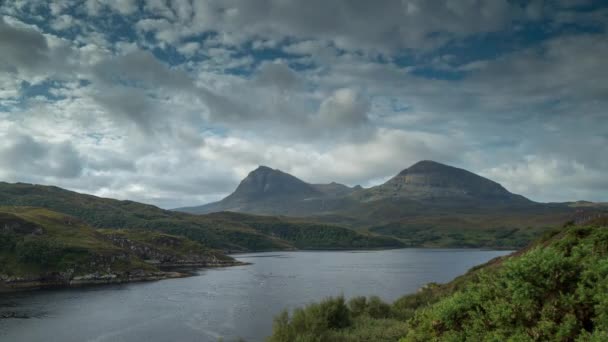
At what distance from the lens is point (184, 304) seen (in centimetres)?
10200

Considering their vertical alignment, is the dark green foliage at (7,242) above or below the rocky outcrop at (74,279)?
above

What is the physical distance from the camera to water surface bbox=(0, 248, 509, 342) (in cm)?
7519

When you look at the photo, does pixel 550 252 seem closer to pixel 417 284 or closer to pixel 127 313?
pixel 127 313

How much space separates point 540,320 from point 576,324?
1.28 m

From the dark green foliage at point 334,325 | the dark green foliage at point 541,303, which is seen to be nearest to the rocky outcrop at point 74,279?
the dark green foliage at point 334,325

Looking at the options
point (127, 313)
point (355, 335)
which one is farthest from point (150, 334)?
point (355, 335)

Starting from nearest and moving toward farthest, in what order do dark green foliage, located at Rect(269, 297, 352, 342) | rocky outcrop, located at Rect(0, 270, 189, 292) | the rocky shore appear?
dark green foliage, located at Rect(269, 297, 352, 342) < the rocky shore < rocky outcrop, located at Rect(0, 270, 189, 292)

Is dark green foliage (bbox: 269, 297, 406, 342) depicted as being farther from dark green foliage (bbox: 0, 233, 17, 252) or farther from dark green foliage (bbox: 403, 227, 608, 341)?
dark green foliage (bbox: 0, 233, 17, 252)

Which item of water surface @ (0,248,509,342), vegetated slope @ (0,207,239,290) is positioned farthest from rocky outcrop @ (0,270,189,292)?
water surface @ (0,248,509,342)

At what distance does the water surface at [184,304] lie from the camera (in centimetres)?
7519

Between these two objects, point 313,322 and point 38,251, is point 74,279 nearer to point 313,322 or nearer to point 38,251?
point 38,251

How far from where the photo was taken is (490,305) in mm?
17250

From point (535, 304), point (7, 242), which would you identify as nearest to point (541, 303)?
point (535, 304)

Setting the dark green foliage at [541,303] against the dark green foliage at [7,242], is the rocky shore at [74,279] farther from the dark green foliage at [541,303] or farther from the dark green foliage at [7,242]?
the dark green foliage at [541,303]
